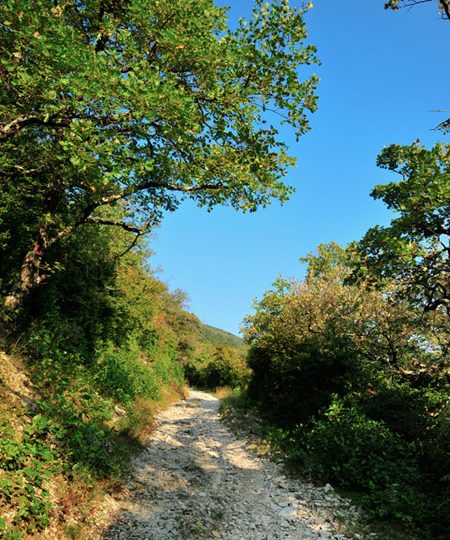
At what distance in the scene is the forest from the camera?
6.42 m

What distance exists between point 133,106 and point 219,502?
30.3 ft

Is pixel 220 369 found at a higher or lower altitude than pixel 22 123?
lower

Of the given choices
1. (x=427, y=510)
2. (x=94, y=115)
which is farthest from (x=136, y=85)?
(x=427, y=510)

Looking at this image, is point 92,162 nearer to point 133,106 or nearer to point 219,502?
point 133,106

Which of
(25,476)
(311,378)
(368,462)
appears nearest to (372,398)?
(311,378)

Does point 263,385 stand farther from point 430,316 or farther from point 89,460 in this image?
point 89,460

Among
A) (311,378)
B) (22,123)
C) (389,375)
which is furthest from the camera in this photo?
(311,378)

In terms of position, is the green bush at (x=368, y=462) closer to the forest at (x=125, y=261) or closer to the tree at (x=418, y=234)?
the forest at (x=125, y=261)

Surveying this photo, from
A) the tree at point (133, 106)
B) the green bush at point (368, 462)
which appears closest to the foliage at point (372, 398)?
the green bush at point (368, 462)

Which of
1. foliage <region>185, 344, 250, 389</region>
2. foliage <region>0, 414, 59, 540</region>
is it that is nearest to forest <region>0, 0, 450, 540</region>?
foliage <region>0, 414, 59, 540</region>

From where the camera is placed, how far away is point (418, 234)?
27.5 ft

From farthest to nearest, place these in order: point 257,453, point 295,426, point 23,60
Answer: point 295,426, point 257,453, point 23,60

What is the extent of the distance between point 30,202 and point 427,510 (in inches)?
553

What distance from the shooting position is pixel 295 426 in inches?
534
